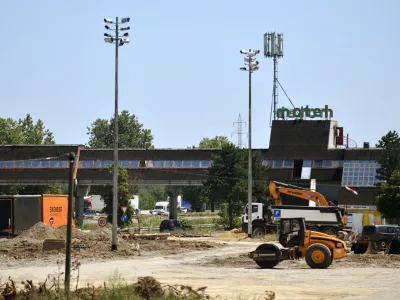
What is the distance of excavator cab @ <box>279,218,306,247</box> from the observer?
130 feet

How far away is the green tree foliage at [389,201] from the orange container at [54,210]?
29.3 m

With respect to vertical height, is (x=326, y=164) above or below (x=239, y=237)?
above

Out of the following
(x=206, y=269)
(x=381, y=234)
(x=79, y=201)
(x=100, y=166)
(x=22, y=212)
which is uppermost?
(x=100, y=166)

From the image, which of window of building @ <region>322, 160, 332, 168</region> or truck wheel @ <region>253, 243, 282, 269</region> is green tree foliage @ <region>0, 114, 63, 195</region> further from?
truck wheel @ <region>253, 243, 282, 269</region>

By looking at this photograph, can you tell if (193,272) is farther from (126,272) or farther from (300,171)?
(300,171)

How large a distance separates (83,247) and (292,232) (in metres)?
14.5

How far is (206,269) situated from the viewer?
39.7 meters

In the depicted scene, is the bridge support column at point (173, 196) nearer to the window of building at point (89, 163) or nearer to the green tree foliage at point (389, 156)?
the window of building at point (89, 163)

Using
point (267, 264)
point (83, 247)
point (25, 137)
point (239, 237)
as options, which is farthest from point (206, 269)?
point (25, 137)

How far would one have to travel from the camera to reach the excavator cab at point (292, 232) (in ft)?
130

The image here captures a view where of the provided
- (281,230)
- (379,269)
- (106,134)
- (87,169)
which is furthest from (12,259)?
(106,134)

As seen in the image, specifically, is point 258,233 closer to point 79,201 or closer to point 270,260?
point 270,260

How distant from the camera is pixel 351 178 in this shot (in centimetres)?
9388

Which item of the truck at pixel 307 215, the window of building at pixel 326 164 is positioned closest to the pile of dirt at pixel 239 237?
the truck at pixel 307 215
